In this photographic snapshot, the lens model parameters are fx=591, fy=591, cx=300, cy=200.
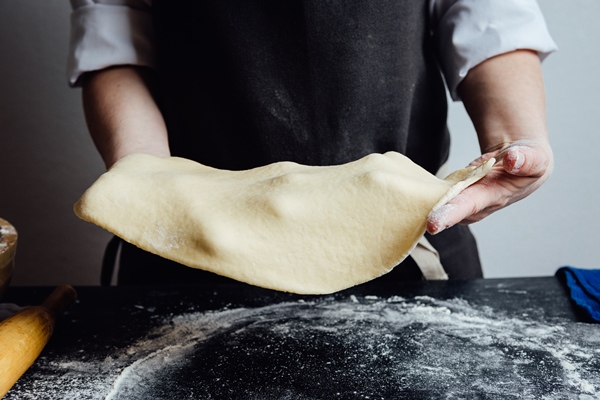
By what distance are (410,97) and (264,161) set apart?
1.04 ft

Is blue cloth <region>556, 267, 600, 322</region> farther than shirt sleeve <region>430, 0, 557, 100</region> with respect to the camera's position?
No

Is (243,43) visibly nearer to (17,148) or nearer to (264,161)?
(264,161)

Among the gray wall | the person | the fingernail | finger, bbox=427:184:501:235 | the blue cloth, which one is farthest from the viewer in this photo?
the gray wall

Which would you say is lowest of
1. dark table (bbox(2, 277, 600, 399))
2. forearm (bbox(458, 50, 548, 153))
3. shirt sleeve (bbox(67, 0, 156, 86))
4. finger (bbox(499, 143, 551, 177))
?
dark table (bbox(2, 277, 600, 399))

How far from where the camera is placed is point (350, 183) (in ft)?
2.48

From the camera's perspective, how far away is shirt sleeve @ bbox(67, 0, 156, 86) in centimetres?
114

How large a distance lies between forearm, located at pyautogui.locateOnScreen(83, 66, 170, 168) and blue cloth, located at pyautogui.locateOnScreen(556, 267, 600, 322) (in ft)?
2.51

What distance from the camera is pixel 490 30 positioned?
1.10 metres

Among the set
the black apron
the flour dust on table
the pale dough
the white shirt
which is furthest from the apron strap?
the pale dough

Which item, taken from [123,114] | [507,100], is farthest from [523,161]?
[123,114]

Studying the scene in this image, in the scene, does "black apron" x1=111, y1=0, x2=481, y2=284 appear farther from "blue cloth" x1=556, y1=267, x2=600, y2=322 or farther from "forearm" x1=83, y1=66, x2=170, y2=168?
"blue cloth" x1=556, y1=267, x2=600, y2=322

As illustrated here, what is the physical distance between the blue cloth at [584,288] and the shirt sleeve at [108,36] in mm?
919

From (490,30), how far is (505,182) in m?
0.36

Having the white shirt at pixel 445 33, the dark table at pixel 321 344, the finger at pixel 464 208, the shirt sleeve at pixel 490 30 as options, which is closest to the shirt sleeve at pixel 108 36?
the white shirt at pixel 445 33
